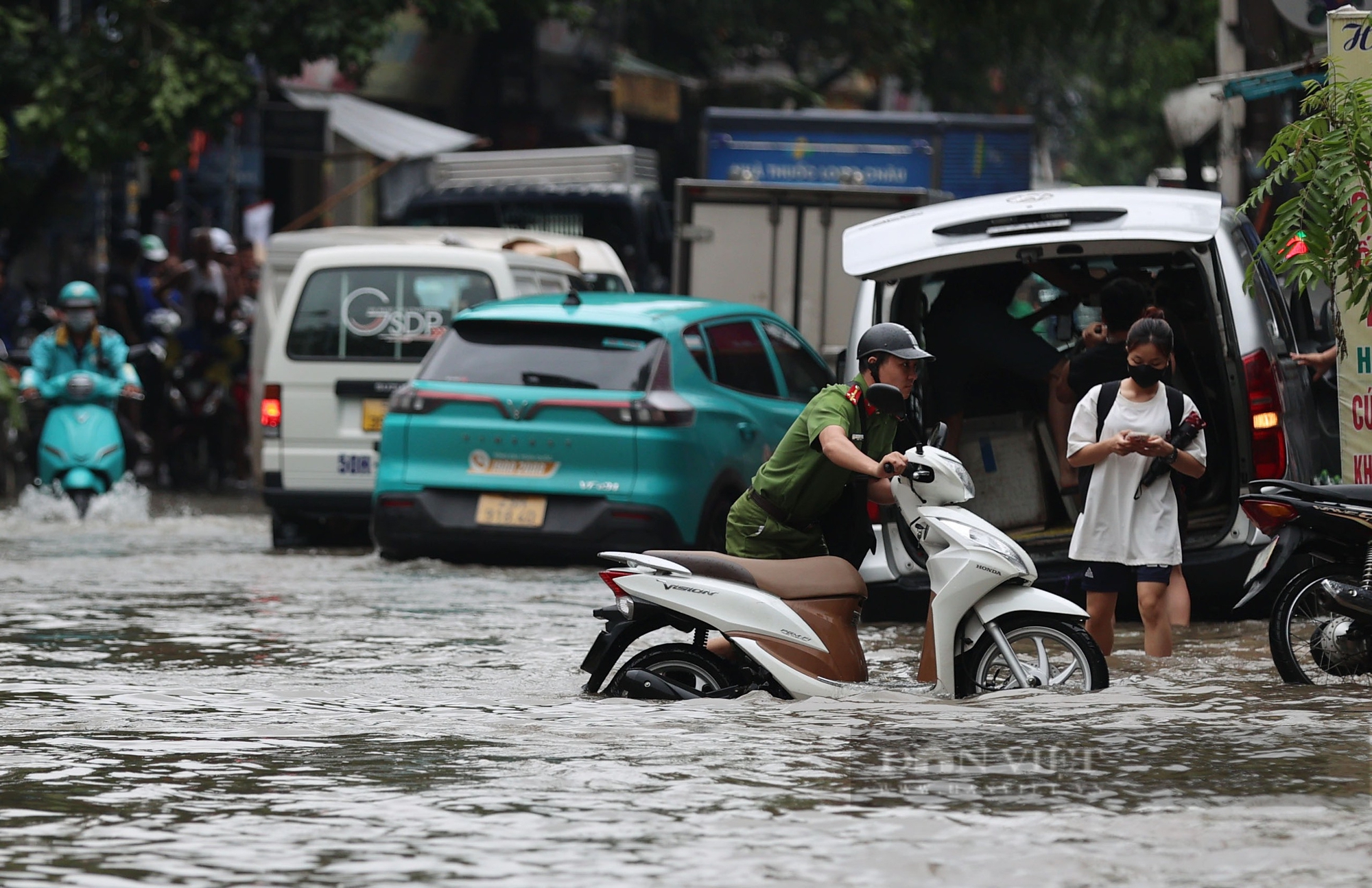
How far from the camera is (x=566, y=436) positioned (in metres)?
12.9

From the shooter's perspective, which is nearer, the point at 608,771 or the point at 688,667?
the point at 608,771

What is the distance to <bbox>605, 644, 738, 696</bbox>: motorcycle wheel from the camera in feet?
27.2

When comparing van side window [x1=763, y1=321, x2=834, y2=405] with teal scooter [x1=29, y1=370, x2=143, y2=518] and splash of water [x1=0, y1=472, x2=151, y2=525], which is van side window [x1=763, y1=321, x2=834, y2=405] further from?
teal scooter [x1=29, y1=370, x2=143, y2=518]

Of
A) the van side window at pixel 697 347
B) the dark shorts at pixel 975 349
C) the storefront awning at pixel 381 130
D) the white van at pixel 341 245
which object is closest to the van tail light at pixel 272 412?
the white van at pixel 341 245

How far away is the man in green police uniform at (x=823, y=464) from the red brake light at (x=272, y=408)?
21.1 feet

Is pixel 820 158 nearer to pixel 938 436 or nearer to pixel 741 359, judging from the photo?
pixel 741 359

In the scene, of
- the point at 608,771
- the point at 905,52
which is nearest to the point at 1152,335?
Answer: the point at 608,771

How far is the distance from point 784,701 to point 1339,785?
2133 millimetres

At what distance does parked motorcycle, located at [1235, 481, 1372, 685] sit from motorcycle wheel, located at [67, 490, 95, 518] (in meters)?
10.1

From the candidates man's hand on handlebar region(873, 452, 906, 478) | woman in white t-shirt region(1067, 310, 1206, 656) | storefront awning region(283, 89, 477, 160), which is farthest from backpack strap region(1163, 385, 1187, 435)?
storefront awning region(283, 89, 477, 160)

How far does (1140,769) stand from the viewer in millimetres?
7004

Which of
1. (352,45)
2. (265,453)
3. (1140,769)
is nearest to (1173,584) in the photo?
(1140,769)

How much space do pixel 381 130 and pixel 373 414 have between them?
16.1 meters

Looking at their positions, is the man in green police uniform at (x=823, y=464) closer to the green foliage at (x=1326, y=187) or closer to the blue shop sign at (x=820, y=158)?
the green foliage at (x=1326, y=187)
